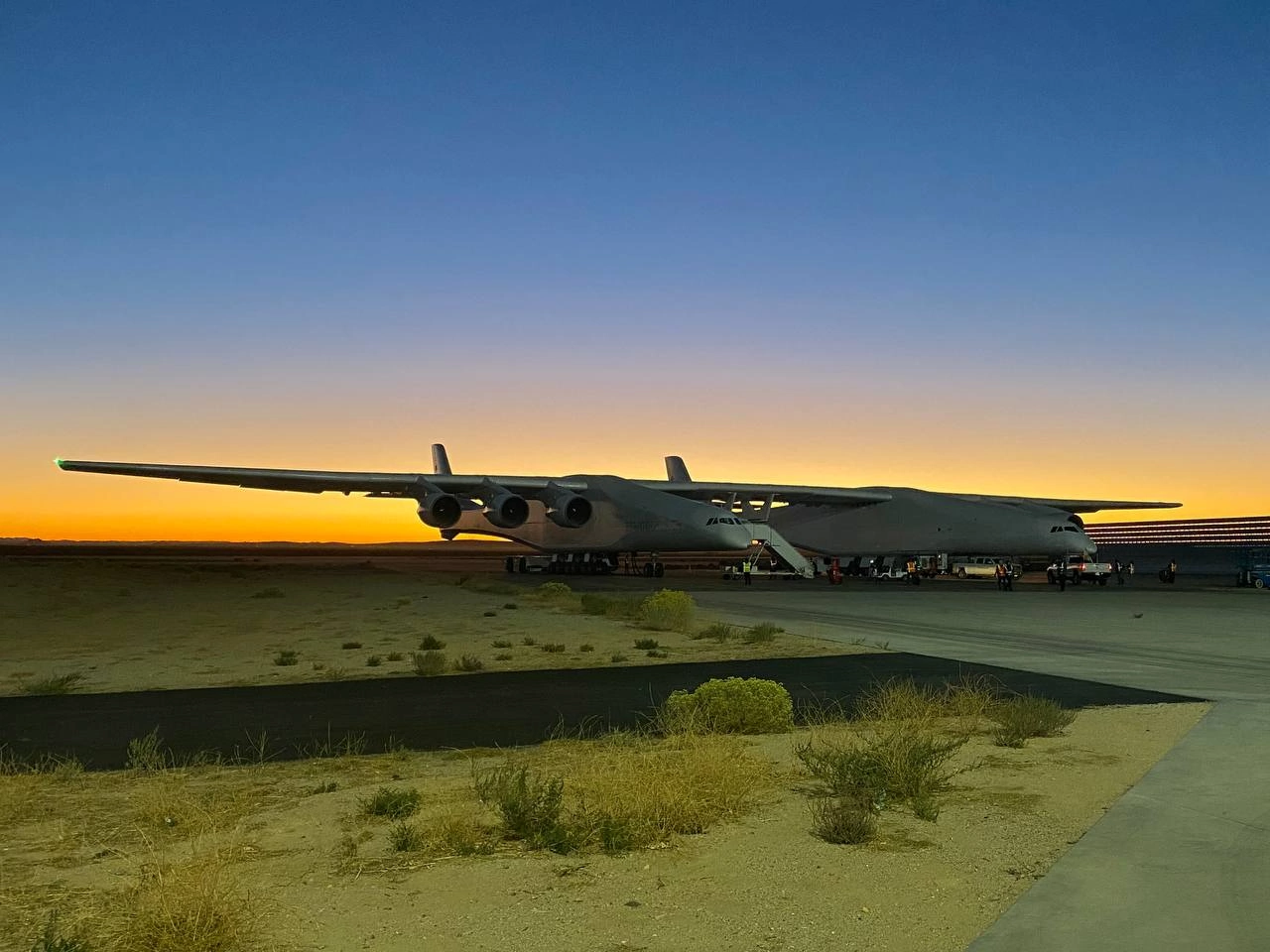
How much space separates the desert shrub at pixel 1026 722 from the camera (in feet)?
29.8

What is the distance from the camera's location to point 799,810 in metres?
6.83

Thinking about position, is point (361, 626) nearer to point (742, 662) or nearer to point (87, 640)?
point (87, 640)

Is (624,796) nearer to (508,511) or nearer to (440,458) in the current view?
(508,511)

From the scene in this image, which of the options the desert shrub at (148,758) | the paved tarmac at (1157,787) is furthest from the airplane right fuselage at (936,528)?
the desert shrub at (148,758)

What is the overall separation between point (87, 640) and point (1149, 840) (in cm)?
1945

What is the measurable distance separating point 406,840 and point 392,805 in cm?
81

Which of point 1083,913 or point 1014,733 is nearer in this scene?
point 1083,913

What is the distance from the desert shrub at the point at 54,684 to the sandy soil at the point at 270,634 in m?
0.15

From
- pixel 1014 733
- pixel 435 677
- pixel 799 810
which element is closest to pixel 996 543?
pixel 435 677

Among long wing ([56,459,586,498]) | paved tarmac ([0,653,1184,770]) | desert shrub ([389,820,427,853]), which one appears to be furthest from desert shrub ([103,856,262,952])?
long wing ([56,459,586,498])

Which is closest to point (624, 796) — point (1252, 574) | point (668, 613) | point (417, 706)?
point (417, 706)

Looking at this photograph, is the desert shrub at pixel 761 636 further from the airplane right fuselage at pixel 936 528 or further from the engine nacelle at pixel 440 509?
the airplane right fuselage at pixel 936 528

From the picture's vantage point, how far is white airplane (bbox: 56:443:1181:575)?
140 ft

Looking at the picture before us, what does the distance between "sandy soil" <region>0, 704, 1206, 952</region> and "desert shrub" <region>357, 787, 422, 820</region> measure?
0.35ft
